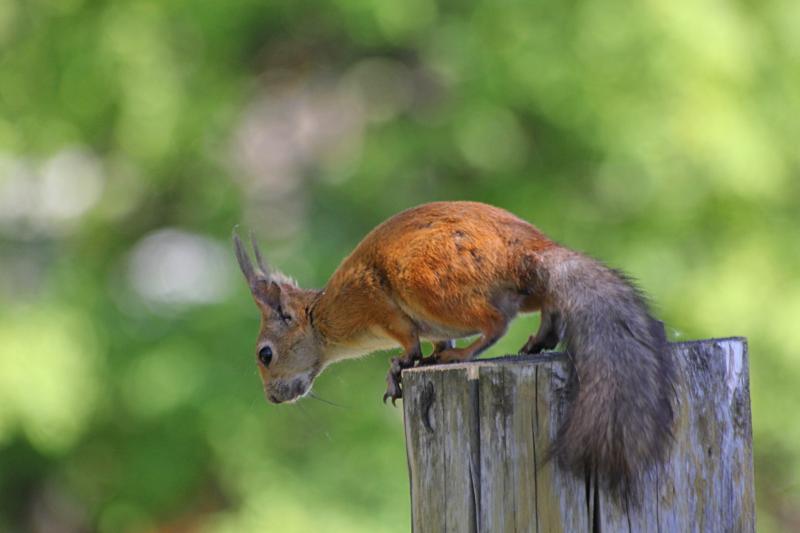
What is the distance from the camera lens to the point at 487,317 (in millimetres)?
2393

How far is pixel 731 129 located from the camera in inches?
210

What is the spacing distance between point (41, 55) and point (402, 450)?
2.59 meters

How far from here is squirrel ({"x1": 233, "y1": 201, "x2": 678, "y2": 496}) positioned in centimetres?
182

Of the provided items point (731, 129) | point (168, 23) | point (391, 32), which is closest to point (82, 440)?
point (168, 23)

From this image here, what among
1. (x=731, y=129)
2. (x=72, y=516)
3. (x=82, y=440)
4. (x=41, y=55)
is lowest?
(x=72, y=516)

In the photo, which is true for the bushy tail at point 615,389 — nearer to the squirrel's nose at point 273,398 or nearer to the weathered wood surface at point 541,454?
the weathered wood surface at point 541,454

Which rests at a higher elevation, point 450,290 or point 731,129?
point 731,129

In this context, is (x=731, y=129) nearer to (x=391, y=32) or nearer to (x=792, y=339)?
(x=792, y=339)

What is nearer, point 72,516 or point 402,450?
point 402,450

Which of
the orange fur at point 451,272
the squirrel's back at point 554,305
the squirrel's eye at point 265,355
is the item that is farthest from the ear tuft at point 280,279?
the orange fur at point 451,272

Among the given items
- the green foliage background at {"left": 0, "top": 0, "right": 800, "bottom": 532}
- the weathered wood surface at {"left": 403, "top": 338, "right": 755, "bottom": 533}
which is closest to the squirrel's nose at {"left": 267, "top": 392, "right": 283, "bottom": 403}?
the weathered wood surface at {"left": 403, "top": 338, "right": 755, "bottom": 533}

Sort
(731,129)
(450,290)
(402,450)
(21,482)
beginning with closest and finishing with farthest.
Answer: (450,290) < (731,129) < (402,450) < (21,482)

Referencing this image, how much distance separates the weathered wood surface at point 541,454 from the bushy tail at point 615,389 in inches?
1.1

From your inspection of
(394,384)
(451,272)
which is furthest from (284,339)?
(451,272)
